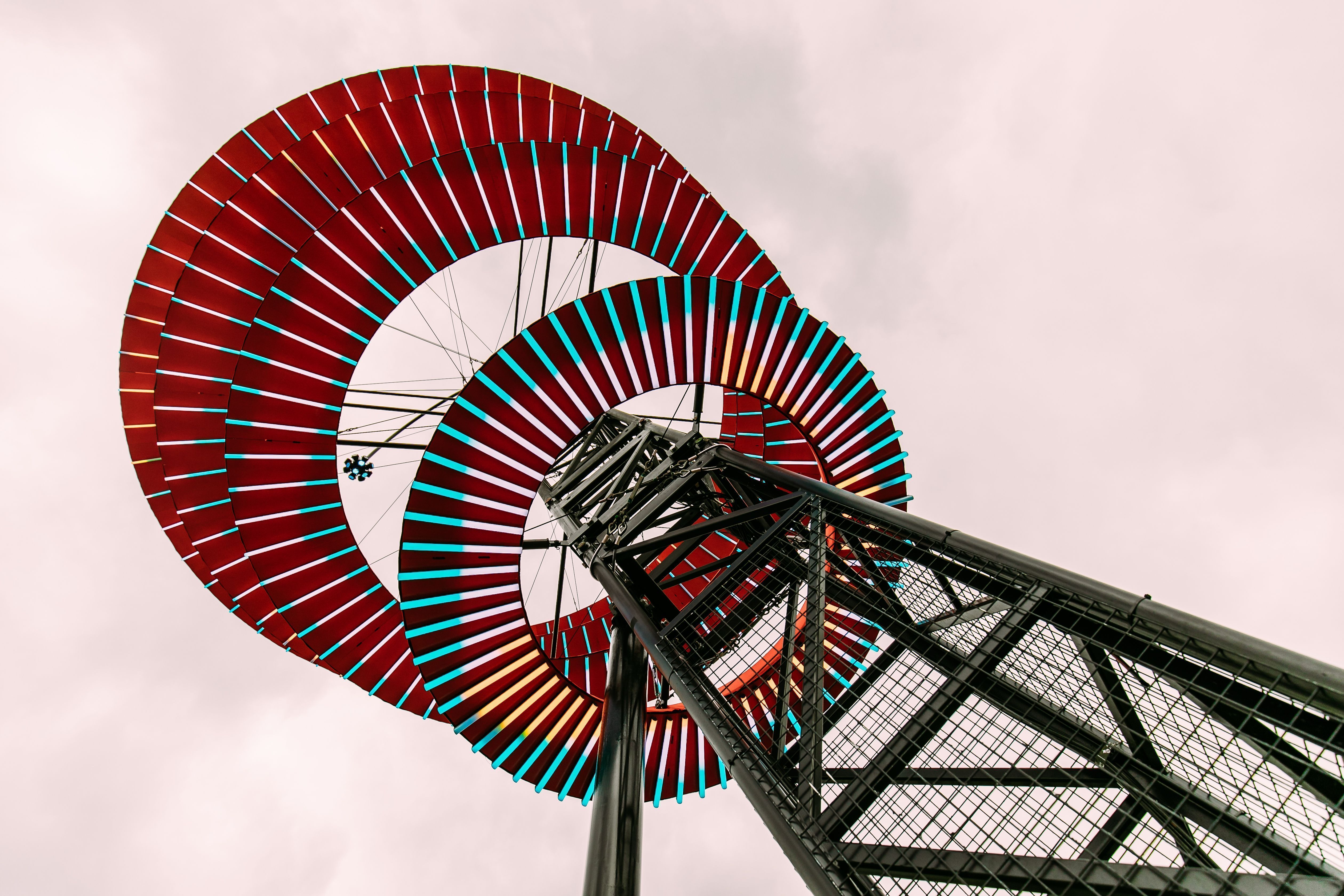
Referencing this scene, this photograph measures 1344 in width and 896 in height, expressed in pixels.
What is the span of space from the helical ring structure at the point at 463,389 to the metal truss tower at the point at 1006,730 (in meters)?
0.99

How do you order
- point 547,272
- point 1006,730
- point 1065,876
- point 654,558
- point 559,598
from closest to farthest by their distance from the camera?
point 1065,876, point 1006,730, point 654,558, point 559,598, point 547,272

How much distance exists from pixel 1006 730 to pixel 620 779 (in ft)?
9.78

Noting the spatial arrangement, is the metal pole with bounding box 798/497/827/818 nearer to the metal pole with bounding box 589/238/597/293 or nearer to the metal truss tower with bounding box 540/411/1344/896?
the metal truss tower with bounding box 540/411/1344/896

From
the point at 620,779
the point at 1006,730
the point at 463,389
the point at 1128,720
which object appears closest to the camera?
the point at 1128,720

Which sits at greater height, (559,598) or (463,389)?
(463,389)

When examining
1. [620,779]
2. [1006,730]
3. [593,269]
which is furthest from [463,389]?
[1006,730]

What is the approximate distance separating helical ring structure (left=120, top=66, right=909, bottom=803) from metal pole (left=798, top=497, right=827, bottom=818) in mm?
949

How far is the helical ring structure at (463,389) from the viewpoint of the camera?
5945 millimetres

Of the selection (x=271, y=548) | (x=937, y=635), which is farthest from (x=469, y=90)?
(x=937, y=635)

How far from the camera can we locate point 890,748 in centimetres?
344

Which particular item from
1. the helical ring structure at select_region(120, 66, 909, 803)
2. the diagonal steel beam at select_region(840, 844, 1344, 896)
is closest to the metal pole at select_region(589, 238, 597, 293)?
the helical ring structure at select_region(120, 66, 909, 803)

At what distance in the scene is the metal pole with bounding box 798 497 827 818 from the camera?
363 centimetres

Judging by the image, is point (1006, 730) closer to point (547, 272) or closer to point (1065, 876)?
point (1065, 876)

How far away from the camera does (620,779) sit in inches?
207
